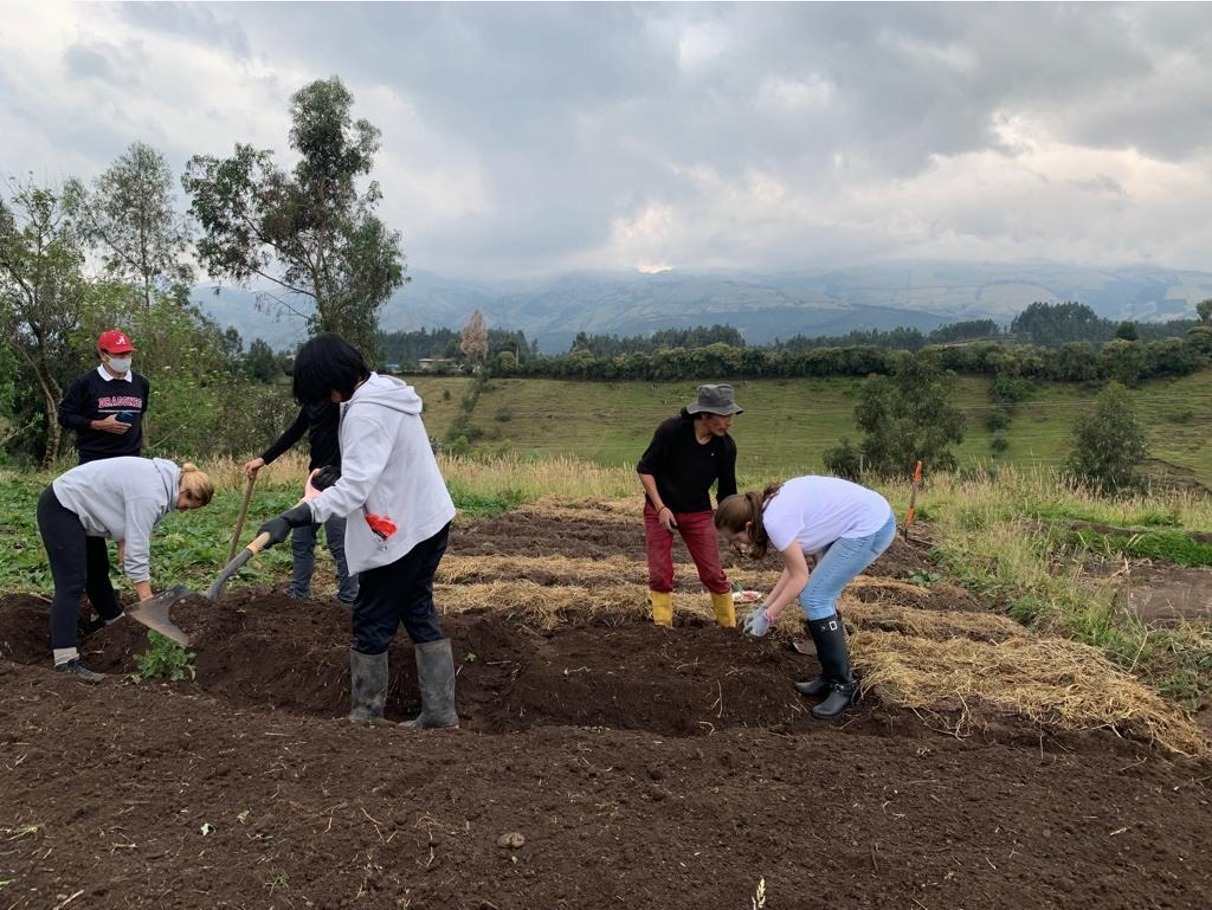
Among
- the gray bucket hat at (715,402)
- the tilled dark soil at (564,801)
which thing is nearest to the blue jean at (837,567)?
the tilled dark soil at (564,801)

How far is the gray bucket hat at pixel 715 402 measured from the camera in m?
4.65

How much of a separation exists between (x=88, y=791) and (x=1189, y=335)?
58042 mm

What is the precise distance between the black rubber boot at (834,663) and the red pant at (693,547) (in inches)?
38.8

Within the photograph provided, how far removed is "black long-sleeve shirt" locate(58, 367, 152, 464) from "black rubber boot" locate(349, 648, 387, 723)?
291 cm

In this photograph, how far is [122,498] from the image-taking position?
4176mm

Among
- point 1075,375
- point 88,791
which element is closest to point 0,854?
point 88,791

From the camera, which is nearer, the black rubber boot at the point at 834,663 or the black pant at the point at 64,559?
the black rubber boot at the point at 834,663

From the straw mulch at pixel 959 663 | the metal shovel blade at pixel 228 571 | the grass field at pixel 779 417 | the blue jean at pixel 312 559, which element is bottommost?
the grass field at pixel 779 417

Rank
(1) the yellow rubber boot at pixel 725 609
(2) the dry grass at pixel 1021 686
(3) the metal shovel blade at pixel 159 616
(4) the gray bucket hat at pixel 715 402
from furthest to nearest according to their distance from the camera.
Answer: (1) the yellow rubber boot at pixel 725 609, (4) the gray bucket hat at pixel 715 402, (3) the metal shovel blade at pixel 159 616, (2) the dry grass at pixel 1021 686

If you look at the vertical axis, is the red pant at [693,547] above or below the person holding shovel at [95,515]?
below

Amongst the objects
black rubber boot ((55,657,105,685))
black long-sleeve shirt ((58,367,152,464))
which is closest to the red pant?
black rubber boot ((55,657,105,685))

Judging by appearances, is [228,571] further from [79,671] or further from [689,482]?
[689,482]

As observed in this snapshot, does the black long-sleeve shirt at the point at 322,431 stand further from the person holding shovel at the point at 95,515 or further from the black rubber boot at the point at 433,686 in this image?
the black rubber boot at the point at 433,686

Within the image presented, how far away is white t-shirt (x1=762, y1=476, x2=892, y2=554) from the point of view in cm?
389
